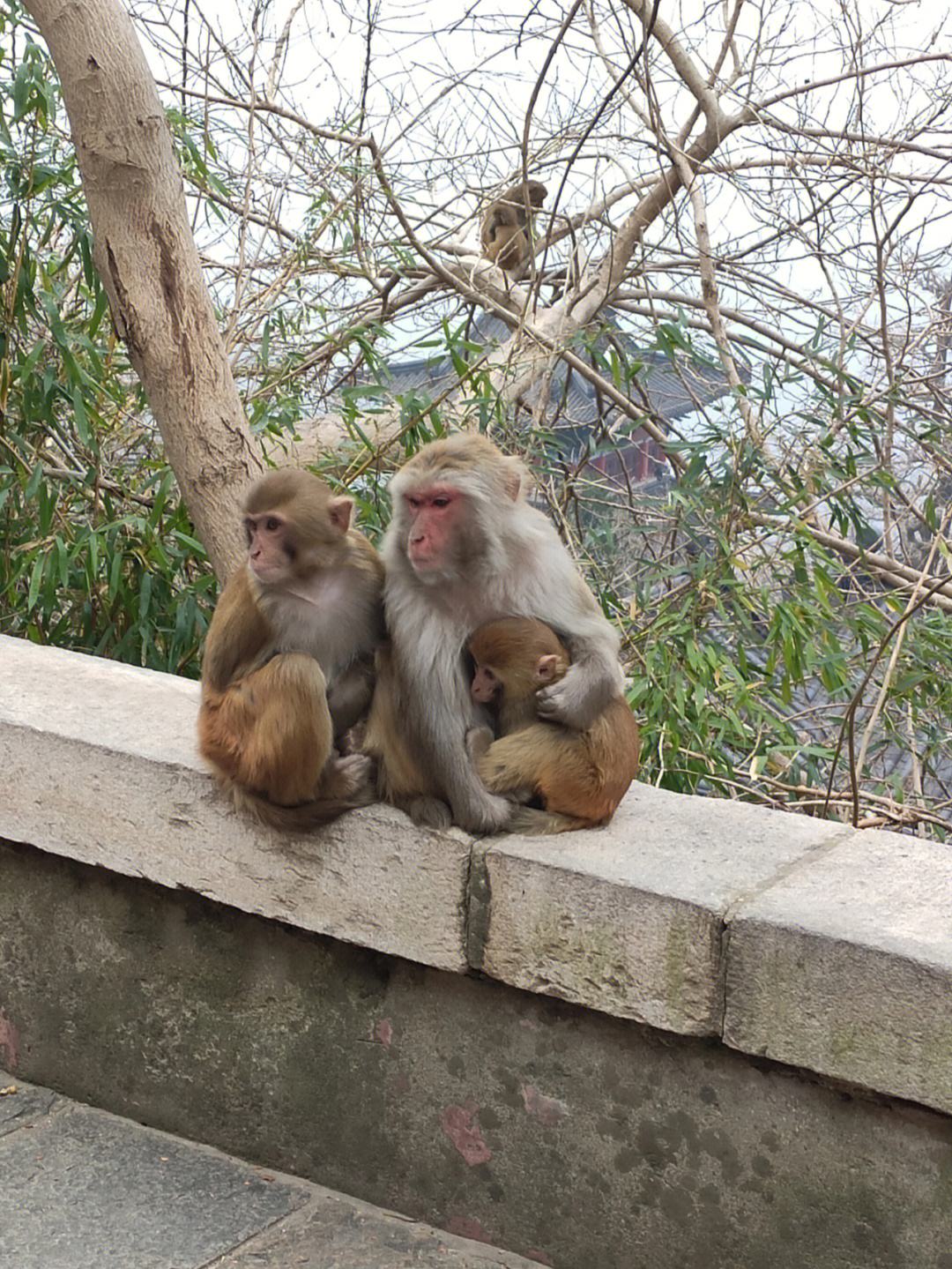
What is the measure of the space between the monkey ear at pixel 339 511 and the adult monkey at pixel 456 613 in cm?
10

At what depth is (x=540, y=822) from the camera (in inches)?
113

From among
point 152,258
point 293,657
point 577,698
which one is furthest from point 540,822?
point 152,258

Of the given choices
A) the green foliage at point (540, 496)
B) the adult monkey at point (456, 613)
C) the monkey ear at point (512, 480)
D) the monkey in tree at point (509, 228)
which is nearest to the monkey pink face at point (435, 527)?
the adult monkey at point (456, 613)

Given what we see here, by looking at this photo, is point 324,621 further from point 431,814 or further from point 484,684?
point 431,814

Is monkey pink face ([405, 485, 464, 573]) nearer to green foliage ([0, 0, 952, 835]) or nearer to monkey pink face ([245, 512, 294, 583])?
monkey pink face ([245, 512, 294, 583])

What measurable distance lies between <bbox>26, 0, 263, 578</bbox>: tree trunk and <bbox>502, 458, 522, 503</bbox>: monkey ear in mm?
1503

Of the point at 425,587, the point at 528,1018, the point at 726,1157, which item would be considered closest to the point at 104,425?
the point at 425,587

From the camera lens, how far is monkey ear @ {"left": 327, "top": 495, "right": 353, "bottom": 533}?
114 inches

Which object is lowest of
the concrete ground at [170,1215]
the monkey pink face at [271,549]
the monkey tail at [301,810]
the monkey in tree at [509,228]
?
the concrete ground at [170,1215]

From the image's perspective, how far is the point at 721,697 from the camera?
202 inches

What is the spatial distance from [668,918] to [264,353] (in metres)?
3.37

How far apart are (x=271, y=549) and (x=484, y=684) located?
1.69 feet

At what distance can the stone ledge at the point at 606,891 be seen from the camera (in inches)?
93.8

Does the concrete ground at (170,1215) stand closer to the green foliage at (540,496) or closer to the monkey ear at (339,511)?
the monkey ear at (339,511)
